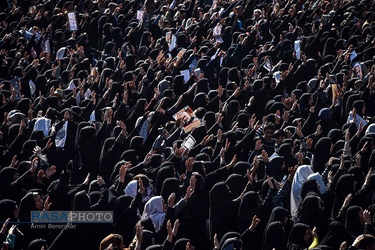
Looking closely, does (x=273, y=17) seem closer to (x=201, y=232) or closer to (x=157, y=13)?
(x=157, y=13)

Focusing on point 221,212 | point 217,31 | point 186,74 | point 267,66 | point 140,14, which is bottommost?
point 221,212

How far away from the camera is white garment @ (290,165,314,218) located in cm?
671

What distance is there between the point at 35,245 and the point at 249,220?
2.43m

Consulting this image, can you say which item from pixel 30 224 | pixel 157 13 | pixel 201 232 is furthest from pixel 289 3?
pixel 30 224

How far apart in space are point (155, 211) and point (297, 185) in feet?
5.73

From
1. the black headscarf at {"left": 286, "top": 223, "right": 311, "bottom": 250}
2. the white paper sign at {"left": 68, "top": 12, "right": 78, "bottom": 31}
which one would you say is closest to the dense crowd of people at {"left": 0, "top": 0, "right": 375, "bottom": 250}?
the black headscarf at {"left": 286, "top": 223, "right": 311, "bottom": 250}

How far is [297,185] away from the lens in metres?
6.85

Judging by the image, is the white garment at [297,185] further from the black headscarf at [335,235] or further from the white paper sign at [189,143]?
the white paper sign at [189,143]

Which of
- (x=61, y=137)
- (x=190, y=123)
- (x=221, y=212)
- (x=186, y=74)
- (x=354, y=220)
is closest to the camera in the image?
(x=354, y=220)

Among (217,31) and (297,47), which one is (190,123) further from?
(217,31)

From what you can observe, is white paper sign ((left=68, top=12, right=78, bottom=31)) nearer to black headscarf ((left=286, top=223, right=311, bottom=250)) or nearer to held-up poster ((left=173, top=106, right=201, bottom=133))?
held-up poster ((left=173, top=106, right=201, bottom=133))

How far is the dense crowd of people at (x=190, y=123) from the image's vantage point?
6.54 m

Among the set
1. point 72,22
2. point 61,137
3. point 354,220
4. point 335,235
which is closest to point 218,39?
point 72,22

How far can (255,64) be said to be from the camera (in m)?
11.2
